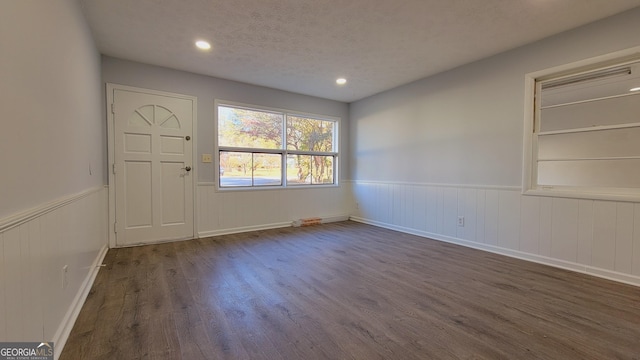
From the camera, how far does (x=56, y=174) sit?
1627 millimetres

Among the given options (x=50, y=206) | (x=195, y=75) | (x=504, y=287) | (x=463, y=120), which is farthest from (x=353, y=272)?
(x=195, y=75)

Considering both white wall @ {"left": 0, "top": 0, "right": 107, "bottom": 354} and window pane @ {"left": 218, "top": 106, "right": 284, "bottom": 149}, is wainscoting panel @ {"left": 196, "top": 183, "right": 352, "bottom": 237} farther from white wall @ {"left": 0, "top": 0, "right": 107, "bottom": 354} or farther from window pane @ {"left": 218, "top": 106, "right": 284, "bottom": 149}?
white wall @ {"left": 0, "top": 0, "right": 107, "bottom": 354}

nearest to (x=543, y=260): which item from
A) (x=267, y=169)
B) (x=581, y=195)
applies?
(x=581, y=195)

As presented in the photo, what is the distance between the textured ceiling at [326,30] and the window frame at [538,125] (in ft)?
1.27

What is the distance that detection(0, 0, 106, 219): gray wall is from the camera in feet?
3.52

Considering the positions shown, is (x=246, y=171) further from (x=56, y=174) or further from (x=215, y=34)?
(x=56, y=174)

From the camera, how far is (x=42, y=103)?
4.70 feet

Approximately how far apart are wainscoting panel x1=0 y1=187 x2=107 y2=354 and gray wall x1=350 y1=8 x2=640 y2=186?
13.4 feet

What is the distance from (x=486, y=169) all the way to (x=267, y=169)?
3293mm

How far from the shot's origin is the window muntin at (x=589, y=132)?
2582mm

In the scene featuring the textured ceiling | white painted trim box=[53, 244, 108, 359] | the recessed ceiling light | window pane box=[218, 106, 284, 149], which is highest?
the textured ceiling

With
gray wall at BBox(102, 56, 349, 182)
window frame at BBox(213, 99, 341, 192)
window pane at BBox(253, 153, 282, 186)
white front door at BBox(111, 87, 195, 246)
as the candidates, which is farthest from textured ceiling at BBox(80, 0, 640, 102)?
window pane at BBox(253, 153, 282, 186)

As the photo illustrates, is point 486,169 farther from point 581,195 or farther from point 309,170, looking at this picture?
point 309,170

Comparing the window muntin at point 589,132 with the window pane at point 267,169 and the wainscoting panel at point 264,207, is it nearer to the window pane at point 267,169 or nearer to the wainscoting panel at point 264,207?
the wainscoting panel at point 264,207
